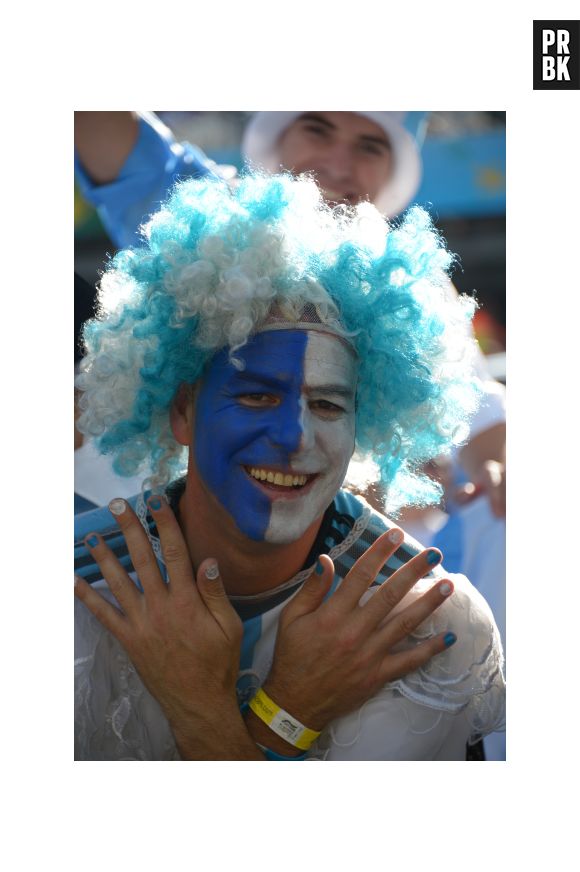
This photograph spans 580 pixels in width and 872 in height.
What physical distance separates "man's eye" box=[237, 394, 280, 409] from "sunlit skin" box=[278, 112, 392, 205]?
1277mm

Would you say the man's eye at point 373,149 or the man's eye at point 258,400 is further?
the man's eye at point 373,149

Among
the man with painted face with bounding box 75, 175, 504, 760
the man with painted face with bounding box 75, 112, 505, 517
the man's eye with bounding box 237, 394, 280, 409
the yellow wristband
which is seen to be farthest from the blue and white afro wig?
the man with painted face with bounding box 75, 112, 505, 517

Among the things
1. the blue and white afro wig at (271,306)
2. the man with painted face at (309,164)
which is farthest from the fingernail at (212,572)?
the man with painted face at (309,164)

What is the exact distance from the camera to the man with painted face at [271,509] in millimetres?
1794

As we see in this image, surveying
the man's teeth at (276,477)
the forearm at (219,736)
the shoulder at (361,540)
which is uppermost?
the man's teeth at (276,477)

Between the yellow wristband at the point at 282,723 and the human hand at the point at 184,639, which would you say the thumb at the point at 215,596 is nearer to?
the human hand at the point at 184,639

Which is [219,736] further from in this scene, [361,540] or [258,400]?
[258,400]

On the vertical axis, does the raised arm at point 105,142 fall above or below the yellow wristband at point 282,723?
above

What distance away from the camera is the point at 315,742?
192cm

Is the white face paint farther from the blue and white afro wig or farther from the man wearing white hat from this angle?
the man wearing white hat

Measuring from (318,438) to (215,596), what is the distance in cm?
39

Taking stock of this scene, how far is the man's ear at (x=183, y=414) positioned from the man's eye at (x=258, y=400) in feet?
0.52
